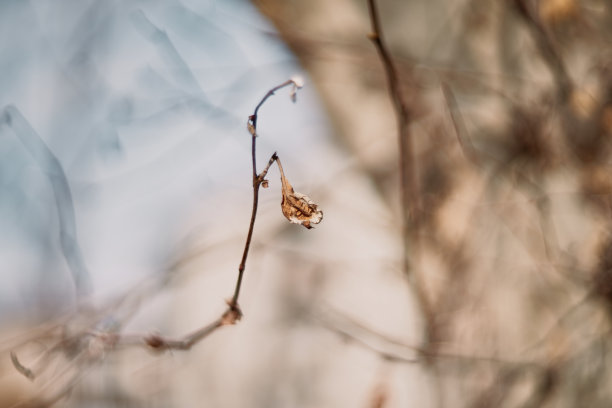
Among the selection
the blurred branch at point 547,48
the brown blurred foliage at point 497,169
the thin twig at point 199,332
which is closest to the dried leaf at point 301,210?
the thin twig at point 199,332

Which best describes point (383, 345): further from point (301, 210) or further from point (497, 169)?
point (301, 210)

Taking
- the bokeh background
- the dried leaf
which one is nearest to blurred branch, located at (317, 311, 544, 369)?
the bokeh background

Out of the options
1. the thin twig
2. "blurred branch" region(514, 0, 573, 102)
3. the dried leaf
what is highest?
"blurred branch" region(514, 0, 573, 102)

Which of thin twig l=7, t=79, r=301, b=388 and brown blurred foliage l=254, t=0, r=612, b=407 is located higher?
brown blurred foliage l=254, t=0, r=612, b=407

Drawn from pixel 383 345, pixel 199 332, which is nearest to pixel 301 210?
pixel 199 332

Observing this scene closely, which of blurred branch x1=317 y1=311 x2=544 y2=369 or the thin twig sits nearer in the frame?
the thin twig

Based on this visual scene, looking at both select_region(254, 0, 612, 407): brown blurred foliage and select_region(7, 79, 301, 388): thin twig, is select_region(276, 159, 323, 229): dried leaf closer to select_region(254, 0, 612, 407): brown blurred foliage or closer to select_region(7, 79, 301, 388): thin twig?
select_region(7, 79, 301, 388): thin twig

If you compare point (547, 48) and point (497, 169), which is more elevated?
point (547, 48)

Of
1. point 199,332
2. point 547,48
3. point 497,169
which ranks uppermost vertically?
point 547,48

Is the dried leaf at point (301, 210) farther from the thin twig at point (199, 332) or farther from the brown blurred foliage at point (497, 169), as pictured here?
the brown blurred foliage at point (497, 169)

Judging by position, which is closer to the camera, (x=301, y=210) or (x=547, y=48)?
(x=301, y=210)

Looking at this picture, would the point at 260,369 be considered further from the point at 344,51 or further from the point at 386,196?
the point at 344,51

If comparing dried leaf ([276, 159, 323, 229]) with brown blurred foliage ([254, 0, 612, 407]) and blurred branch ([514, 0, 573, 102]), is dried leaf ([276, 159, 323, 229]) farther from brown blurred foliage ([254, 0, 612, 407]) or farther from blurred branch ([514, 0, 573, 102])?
blurred branch ([514, 0, 573, 102])
